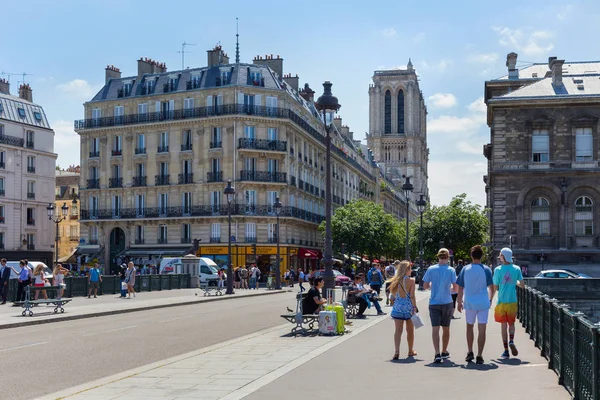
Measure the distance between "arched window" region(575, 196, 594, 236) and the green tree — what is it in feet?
49.0

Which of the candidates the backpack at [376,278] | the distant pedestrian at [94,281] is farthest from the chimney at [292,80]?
the backpack at [376,278]

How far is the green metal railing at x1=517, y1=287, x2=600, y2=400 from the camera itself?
276 inches

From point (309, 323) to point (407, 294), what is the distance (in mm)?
4861

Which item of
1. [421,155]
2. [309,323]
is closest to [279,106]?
[309,323]

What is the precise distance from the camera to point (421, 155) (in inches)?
6240

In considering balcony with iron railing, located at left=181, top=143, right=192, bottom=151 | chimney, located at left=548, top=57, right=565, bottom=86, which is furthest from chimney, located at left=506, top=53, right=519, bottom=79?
balcony with iron railing, located at left=181, top=143, right=192, bottom=151

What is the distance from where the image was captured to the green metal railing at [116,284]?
33.7m

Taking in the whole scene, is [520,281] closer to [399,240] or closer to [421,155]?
[399,240]

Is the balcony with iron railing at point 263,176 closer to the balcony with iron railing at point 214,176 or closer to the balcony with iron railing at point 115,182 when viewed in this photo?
the balcony with iron railing at point 214,176

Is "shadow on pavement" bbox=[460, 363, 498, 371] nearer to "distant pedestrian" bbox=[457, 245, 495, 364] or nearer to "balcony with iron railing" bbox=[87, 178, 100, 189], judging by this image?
"distant pedestrian" bbox=[457, 245, 495, 364]

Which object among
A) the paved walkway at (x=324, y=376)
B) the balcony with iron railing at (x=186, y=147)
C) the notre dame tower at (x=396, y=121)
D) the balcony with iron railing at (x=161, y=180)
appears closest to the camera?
the paved walkway at (x=324, y=376)

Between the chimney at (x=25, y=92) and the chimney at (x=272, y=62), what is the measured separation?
1987cm

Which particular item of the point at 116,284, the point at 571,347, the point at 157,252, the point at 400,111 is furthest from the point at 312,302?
the point at 400,111

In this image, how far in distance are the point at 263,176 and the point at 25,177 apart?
65.7ft
